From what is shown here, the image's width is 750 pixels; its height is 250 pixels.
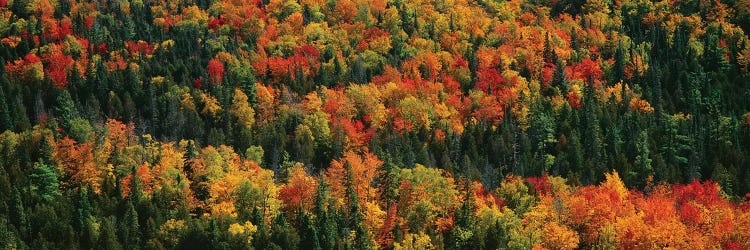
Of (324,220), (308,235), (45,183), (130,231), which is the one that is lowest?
(45,183)

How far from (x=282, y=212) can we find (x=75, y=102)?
7249 centimetres

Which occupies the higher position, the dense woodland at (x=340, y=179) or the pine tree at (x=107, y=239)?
the pine tree at (x=107, y=239)

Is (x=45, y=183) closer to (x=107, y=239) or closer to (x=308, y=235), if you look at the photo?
(x=107, y=239)

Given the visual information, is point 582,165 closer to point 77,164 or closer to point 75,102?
point 77,164

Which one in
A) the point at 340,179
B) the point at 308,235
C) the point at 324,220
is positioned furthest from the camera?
the point at 340,179

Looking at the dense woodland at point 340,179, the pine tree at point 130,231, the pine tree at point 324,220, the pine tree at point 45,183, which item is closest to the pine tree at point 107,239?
the dense woodland at point 340,179

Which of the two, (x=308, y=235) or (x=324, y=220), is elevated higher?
(x=324, y=220)

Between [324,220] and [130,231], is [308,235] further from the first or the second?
[130,231]

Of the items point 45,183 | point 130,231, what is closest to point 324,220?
point 130,231

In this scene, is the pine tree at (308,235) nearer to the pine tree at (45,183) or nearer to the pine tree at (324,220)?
the pine tree at (324,220)

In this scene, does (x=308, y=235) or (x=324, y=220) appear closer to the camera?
(x=308, y=235)

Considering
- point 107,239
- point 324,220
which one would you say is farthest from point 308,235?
point 107,239

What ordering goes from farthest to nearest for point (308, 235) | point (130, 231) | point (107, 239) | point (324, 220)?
point (324, 220) < point (130, 231) < point (308, 235) < point (107, 239)

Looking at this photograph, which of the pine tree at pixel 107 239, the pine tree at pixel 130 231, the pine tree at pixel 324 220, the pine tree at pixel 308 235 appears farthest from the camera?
the pine tree at pixel 130 231
